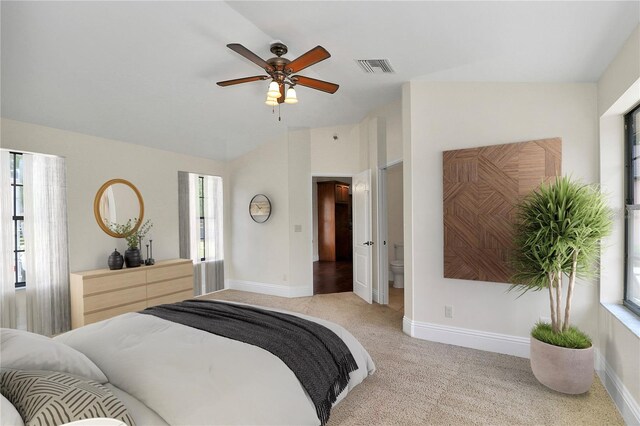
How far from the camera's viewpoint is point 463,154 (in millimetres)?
3264

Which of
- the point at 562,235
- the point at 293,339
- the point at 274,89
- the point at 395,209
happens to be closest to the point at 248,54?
the point at 274,89

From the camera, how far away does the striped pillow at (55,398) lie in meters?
1.08

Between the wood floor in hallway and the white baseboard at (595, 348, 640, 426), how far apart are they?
3605mm

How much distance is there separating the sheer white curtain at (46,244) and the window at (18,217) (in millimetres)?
37

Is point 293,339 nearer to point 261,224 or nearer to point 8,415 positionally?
point 8,415

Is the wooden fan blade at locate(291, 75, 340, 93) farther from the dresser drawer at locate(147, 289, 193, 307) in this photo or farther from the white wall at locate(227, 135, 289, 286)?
the dresser drawer at locate(147, 289, 193, 307)

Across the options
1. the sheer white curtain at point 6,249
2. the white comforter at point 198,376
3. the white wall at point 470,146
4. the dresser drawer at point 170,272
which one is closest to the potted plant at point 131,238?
the dresser drawer at point 170,272

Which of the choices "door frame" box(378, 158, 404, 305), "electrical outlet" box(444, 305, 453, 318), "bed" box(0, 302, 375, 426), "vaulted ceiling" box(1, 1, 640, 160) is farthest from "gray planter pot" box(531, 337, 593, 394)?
"door frame" box(378, 158, 404, 305)

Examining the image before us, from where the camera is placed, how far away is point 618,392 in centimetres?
230

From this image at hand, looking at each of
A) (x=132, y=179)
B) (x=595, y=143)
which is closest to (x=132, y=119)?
(x=132, y=179)

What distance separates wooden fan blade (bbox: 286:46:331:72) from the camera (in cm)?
242

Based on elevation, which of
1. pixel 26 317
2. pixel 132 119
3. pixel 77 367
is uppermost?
pixel 132 119

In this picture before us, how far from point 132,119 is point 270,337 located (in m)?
3.41

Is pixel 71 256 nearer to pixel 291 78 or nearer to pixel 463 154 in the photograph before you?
pixel 291 78
